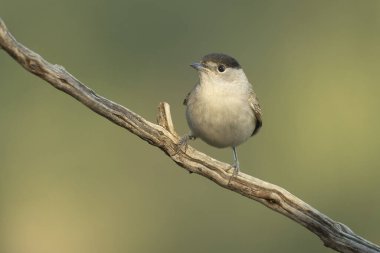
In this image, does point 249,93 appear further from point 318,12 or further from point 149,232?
point 318,12

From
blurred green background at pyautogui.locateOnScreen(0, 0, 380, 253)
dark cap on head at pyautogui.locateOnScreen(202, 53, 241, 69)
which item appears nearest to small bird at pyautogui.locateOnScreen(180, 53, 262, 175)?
dark cap on head at pyautogui.locateOnScreen(202, 53, 241, 69)

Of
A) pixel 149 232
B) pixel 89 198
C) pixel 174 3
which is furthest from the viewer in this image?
pixel 174 3

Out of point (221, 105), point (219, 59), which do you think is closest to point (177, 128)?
point (219, 59)

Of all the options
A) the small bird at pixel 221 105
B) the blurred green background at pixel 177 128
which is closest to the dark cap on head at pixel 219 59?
the small bird at pixel 221 105

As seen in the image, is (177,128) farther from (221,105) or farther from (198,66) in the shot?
(221,105)

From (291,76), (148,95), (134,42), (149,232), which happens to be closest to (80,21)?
(134,42)

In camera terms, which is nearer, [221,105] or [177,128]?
[221,105]

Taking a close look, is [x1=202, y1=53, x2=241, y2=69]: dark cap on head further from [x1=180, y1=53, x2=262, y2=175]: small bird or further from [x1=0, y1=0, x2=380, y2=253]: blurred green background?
[x1=0, y1=0, x2=380, y2=253]: blurred green background
